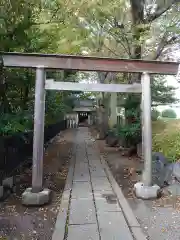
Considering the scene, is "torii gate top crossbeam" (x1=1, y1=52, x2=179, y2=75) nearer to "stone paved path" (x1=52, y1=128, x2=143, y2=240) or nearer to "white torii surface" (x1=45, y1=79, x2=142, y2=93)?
"white torii surface" (x1=45, y1=79, x2=142, y2=93)

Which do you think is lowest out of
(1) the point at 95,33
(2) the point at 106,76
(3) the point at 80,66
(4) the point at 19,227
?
(4) the point at 19,227

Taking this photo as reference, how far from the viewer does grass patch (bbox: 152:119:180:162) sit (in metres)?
7.74

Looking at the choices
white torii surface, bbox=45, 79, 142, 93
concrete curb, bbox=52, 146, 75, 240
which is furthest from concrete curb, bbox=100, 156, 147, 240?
white torii surface, bbox=45, 79, 142, 93

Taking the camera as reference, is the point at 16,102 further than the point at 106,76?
No

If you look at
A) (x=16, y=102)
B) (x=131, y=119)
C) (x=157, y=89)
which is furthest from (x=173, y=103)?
(x=16, y=102)

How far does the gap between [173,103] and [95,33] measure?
669 centimetres

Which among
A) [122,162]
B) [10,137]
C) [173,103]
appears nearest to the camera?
[10,137]

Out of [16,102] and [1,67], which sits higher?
[1,67]

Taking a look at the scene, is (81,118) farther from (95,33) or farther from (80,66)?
(80,66)

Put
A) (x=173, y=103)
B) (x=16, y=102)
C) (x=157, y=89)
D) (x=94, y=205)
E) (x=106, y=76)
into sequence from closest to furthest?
(x=94, y=205) → (x=16, y=102) → (x=157, y=89) → (x=173, y=103) → (x=106, y=76)

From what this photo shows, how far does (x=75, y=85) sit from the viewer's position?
6.23 metres

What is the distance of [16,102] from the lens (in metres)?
8.42

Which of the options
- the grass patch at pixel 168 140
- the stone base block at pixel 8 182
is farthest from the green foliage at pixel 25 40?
the grass patch at pixel 168 140

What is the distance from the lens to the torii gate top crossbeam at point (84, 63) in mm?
5930
